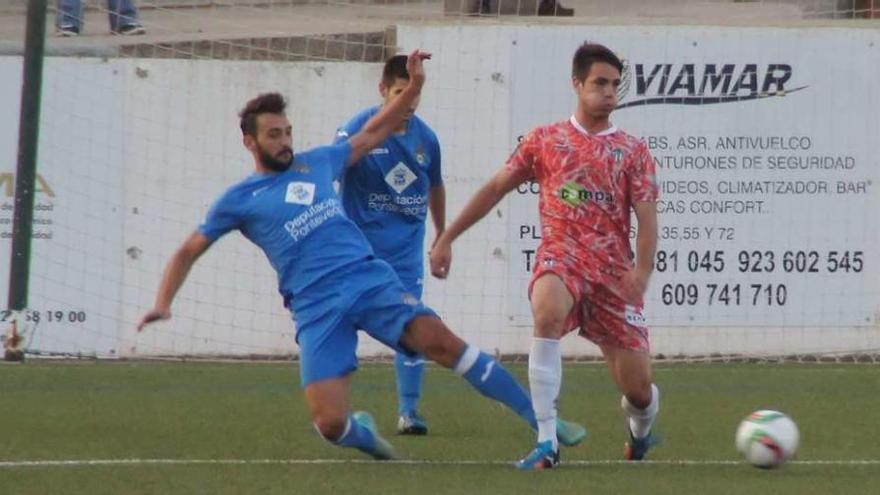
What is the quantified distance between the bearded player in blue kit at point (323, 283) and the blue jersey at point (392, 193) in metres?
1.45

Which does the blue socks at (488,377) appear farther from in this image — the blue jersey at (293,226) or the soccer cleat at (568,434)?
the blue jersey at (293,226)

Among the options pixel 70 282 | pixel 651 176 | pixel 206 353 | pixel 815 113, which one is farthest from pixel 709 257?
pixel 651 176

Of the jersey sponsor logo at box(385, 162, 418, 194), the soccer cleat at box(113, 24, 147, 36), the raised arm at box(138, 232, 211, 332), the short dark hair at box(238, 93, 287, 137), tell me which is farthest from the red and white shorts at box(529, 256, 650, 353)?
the soccer cleat at box(113, 24, 147, 36)

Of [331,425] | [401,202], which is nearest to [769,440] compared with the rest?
[331,425]

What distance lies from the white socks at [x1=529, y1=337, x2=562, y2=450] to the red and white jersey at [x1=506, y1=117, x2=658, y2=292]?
1.23 feet

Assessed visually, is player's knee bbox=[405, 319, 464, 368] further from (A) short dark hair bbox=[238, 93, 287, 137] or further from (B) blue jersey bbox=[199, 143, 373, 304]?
(A) short dark hair bbox=[238, 93, 287, 137]

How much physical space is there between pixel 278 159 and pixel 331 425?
1217 mm

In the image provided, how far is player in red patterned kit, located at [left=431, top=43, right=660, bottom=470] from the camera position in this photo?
8.02 metres

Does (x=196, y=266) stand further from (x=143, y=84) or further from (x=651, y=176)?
(x=651, y=176)

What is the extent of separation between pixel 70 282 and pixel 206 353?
1.17 meters

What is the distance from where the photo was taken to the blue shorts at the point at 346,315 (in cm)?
819

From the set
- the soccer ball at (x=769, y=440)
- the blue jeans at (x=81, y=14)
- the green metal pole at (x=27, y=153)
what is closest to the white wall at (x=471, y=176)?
the green metal pole at (x=27, y=153)

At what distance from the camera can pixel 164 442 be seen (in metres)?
9.16

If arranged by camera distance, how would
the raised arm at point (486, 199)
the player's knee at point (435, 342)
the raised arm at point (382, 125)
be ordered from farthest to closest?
the raised arm at point (382, 125) → the raised arm at point (486, 199) → the player's knee at point (435, 342)
